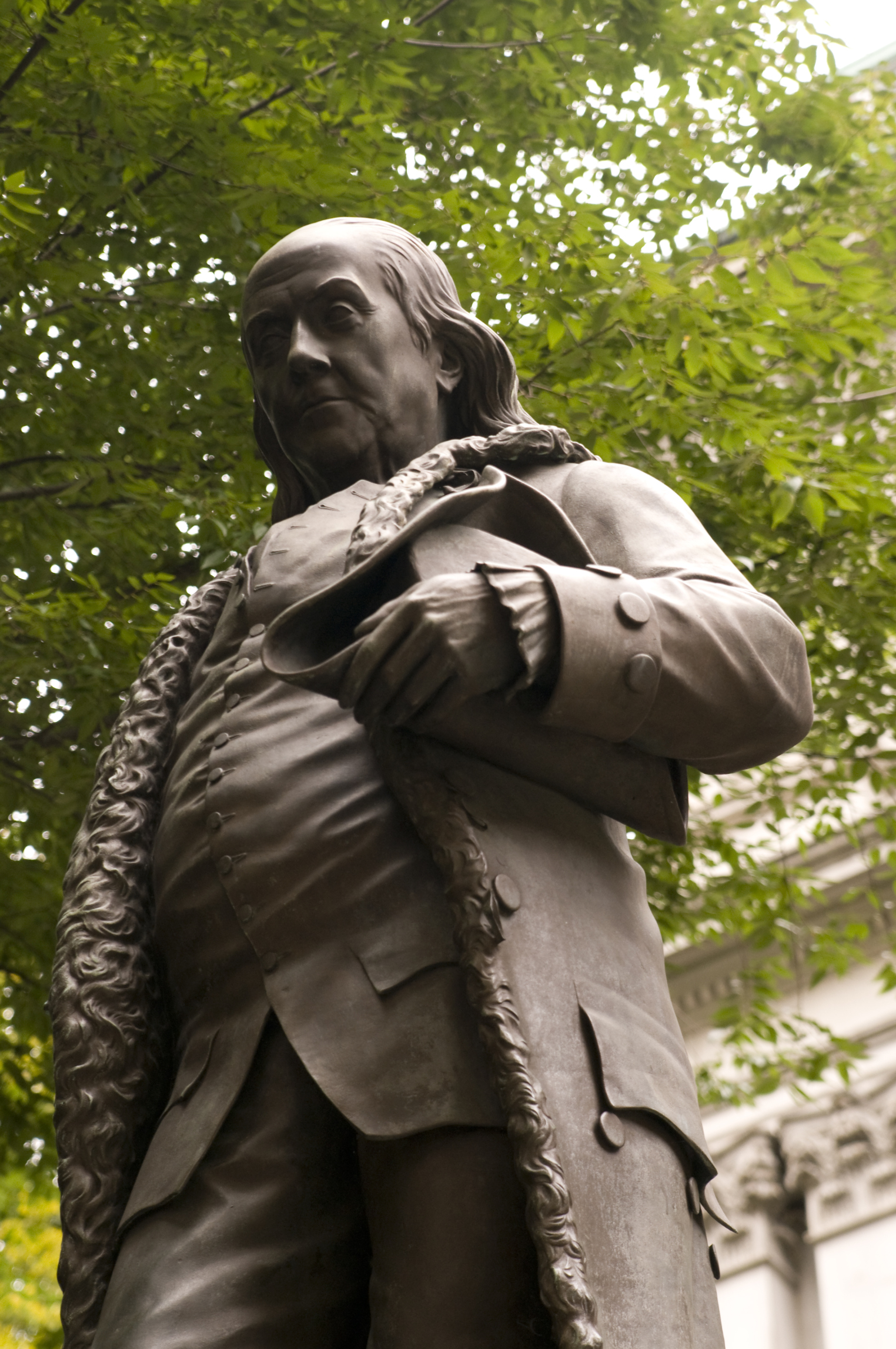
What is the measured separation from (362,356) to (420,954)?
1106 mm

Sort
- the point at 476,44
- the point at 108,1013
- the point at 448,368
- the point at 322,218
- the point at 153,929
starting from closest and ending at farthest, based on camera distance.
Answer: the point at 108,1013
the point at 153,929
the point at 448,368
the point at 322,218
the point at 476,44

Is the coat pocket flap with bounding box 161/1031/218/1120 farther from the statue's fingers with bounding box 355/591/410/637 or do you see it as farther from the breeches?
the statue's fingers with bounding box 355/591/410/637

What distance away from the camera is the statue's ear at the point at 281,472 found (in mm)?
3252

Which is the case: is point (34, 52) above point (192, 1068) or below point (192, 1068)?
above

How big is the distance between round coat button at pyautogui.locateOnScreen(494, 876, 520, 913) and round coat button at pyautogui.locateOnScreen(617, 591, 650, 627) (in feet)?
1.23

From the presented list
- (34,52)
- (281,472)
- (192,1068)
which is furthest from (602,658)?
(34,52)

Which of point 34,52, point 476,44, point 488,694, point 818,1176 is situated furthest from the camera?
point 818,1176

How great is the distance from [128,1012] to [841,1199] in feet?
42.9

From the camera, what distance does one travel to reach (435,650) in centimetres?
229

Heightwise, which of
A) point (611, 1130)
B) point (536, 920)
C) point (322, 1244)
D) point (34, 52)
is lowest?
point (322, 1244)

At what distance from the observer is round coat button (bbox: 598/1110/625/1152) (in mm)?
2219

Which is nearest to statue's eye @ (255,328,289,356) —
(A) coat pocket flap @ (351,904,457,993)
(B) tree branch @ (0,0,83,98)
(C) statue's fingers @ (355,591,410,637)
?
(C) statue's fingers @ (355,591,410,637)

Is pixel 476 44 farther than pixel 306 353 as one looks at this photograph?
Yes

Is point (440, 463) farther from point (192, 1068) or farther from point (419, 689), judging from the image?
point (192, 1068)
